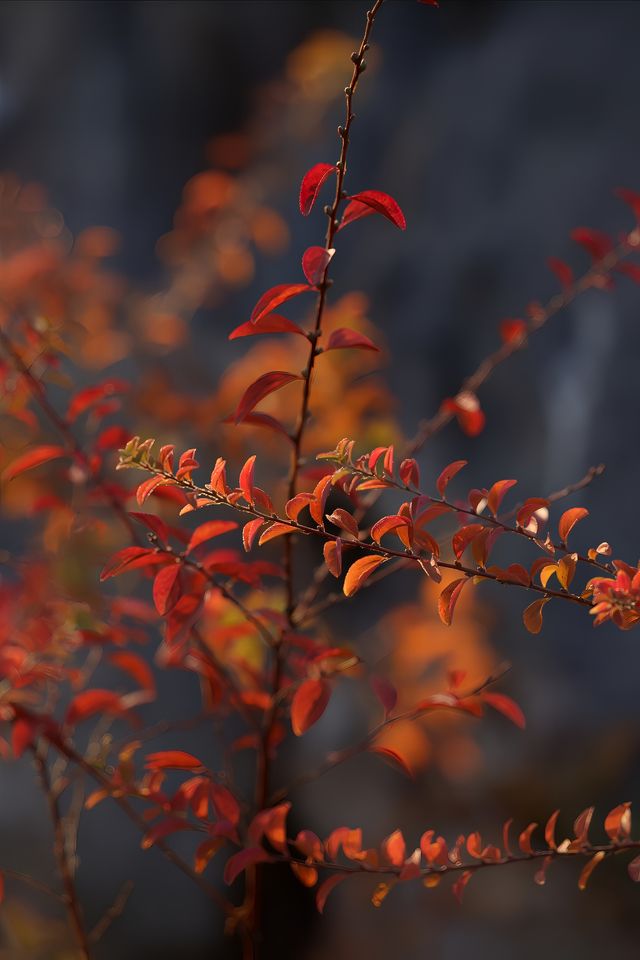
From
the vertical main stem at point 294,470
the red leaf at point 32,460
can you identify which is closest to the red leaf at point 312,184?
the vertical main stem at point 294,470

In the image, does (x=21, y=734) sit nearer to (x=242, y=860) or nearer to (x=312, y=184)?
(x=242, y=860)

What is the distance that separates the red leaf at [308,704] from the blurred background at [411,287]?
699 millimetres

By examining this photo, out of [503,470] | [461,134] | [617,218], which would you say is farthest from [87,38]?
[503,470]

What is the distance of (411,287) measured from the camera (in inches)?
92.4

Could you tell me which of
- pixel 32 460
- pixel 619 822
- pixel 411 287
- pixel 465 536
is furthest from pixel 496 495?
pixel 411 287

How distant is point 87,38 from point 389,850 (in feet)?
10.4

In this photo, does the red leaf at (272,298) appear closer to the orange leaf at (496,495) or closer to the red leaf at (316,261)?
the red leaf at (316,261)

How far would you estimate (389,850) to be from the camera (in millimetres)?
645

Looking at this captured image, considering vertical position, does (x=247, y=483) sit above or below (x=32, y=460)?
below

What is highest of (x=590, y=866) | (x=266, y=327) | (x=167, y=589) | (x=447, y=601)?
(x=266, y=327)

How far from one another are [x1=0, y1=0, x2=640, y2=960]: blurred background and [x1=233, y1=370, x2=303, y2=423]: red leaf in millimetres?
714

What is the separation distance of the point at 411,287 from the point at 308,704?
6.23 feet

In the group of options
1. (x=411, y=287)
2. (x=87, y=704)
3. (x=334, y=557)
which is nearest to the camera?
(x=334, y=557)

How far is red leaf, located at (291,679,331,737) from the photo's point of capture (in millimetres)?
620
